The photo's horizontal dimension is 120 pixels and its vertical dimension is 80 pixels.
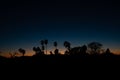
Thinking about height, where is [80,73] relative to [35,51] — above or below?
below

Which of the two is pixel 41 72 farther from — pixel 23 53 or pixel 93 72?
pixel 23 53

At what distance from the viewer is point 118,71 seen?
2508 centimetres

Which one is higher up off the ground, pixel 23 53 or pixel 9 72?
pixel 23 53

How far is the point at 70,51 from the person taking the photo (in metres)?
98.0

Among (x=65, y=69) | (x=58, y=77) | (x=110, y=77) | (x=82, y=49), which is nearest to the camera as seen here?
(x=110, y=77)

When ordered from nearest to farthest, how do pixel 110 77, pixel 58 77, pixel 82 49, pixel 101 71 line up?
pixel 110 77 < pixel 58 77 < pixel 101 71 < pixel 82 49

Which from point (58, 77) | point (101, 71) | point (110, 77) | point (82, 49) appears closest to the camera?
point (110, 77)

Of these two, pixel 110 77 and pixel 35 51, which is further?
pixel 35 51

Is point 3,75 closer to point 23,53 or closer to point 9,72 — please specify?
point 9,72

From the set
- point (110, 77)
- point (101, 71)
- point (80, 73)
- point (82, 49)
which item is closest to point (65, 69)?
point (80, 73)

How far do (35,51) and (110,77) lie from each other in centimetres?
7878

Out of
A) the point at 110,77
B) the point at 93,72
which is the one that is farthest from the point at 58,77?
the point at 110,77

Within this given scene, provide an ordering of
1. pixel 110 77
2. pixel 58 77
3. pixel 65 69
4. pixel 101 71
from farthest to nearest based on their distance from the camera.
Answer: pixel 65 69 < pixel 101 71 < pixel 58 77 < pixel 110 77

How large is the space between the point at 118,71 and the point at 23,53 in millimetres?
79247
